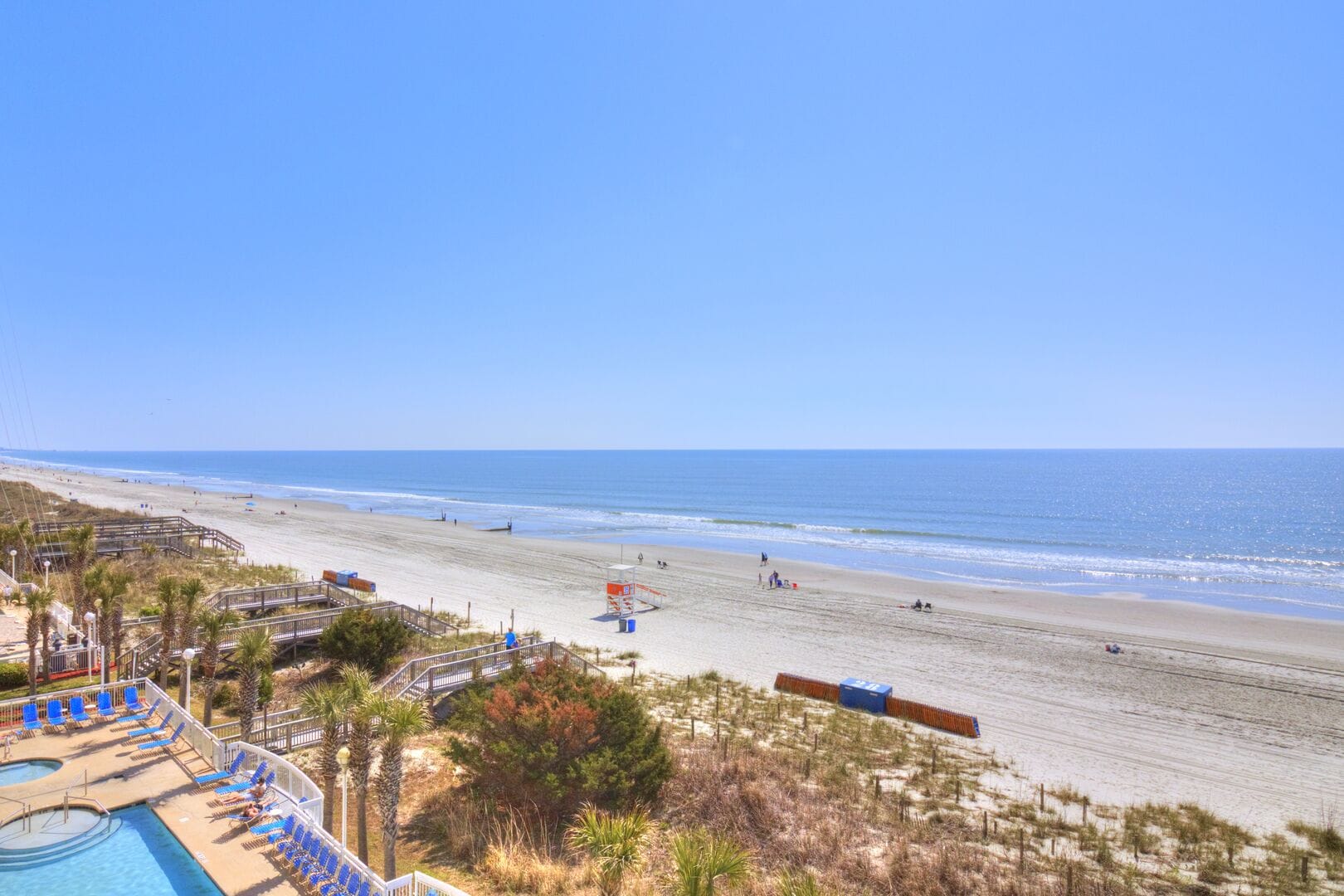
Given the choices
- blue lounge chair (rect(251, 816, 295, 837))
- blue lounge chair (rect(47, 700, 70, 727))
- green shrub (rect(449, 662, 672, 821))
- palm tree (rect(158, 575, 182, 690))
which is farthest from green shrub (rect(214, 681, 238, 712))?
green shrub (rect(449, 662, 672, 821))

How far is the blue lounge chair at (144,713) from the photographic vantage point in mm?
16016

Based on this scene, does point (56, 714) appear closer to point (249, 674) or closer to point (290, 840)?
point (249, 674)

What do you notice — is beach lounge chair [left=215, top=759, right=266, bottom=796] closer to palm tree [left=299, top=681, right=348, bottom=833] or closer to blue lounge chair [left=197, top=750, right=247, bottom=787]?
blue lounge chair [left=197, top=750, right=247, bottom=787]

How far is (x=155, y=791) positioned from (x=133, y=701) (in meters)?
5.48

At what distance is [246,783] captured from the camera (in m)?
12.7

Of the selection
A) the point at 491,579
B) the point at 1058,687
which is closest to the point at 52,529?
the point at 491,579

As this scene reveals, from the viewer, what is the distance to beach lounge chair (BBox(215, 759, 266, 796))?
12.3m

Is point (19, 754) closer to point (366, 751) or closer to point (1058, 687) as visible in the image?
point (366, 751)

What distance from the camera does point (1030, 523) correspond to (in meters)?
83.2

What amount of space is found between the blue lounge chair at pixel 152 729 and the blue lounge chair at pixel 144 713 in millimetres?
542

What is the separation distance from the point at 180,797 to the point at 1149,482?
19687cm

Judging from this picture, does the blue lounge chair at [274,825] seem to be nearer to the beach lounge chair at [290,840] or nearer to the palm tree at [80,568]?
the beach lounge chair at [290,840]

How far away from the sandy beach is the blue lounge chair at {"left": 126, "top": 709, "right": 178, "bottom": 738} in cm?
1572

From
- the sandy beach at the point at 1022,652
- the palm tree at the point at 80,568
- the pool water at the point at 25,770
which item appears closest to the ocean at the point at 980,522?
the sandy beach at the point at 1022,652
